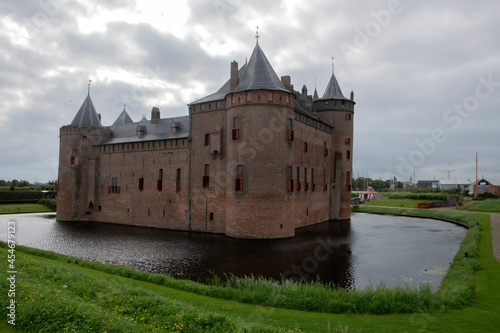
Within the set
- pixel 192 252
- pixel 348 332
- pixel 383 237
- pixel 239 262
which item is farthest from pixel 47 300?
pixel 383 237

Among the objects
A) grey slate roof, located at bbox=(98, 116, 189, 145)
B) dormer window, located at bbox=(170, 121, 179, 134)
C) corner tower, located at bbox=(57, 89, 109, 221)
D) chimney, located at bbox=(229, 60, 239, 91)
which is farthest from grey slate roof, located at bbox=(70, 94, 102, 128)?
chimney, located at bbox=(229, 60, 239, 91)

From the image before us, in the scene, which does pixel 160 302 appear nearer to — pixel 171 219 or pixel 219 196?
pixel 219 196

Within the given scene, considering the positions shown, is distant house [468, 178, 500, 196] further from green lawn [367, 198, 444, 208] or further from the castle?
the castle

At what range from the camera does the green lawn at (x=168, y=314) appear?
5.50 m

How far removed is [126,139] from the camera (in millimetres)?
28781

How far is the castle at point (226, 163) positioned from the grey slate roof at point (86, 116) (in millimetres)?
84

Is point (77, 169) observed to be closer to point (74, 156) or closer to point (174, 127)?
point (74, 156)

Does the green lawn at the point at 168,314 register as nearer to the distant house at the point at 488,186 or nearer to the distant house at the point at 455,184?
the distant house at the point at 488,186

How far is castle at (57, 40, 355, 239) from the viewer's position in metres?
19.6

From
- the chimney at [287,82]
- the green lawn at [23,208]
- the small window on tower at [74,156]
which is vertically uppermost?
the chimney at [287,82]

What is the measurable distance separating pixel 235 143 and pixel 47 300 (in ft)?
49.5

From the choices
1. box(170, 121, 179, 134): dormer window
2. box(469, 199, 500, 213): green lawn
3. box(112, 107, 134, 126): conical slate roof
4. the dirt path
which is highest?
box(112, 107, 134, 126): conical slate roof

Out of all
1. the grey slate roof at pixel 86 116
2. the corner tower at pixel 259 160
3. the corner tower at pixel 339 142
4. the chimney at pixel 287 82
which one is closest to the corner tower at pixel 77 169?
the grey slate roof at pixel 86 116

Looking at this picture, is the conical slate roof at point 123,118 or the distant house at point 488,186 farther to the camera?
the distant house at point 488,186
